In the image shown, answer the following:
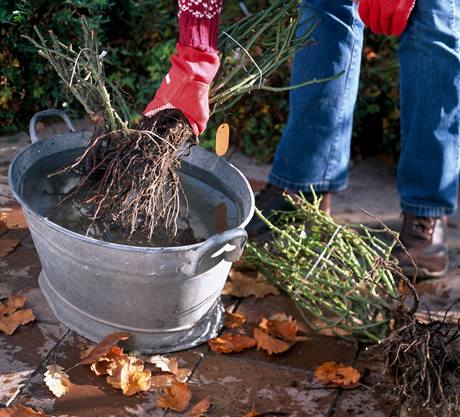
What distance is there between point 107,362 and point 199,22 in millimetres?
1065

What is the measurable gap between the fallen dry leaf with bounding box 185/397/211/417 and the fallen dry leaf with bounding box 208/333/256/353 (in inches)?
10.4

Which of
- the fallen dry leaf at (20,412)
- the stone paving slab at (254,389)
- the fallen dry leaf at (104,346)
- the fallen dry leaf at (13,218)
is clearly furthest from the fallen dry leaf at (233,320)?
the fallen dry leaf at (13,218)

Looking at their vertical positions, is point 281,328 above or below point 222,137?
below

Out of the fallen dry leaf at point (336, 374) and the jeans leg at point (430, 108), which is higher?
the jeans leg at point (430, 108)

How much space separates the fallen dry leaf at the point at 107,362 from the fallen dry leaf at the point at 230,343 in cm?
33

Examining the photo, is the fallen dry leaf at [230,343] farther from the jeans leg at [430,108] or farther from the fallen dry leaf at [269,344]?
the jeans leg at [430,108]

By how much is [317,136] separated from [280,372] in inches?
40.1

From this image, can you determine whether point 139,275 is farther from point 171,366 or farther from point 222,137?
point 222,137

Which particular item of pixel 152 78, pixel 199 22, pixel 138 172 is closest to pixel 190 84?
pixel 199 22

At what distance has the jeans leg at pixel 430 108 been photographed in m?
3.03

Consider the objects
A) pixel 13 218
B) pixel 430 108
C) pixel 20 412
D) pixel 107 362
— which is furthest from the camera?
pixel 13 218

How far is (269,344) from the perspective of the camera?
2.91 m

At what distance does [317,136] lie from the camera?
3424 mm

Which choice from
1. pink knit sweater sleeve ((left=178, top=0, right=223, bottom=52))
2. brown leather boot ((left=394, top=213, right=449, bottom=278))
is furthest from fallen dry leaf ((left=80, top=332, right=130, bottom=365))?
brown leather boot ((left=394, top=213, right=449, bottom=278))
